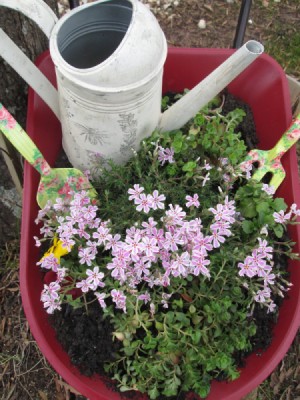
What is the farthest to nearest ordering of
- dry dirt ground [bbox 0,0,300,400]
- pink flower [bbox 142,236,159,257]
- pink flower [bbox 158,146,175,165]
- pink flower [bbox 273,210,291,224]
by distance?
1. dry dirt ground [bbox 0,0,300,400]
2. pink flower [bbox 158,146,175,165]
3. pink flower [bbox 273,210,291,224]
4. pink flower [bbox 142,236,159,257]

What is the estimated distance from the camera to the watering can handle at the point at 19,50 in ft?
3.04

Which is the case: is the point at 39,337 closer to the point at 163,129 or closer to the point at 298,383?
the point at 163,129

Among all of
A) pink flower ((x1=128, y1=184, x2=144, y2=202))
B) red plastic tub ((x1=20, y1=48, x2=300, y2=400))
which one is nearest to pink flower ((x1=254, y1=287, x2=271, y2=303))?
red plastic tub ((x1=20, y1=48, x2=300, y2=400))

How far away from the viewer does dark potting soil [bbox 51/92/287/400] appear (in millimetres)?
964

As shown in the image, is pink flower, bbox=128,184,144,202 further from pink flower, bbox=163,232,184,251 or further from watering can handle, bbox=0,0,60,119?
watering can handle, bbox=0,0,60,119

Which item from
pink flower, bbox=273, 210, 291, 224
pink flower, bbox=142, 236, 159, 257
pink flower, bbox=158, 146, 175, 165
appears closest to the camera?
pink flower, bbox=142, 236, 159, 257

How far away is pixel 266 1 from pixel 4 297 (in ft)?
5.95

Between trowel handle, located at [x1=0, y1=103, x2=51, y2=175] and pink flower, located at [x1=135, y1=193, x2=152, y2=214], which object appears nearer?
pink flower, located at [x1=135, y1=193, x2=152, y2=214]

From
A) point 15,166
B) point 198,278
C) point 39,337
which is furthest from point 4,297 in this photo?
point 198,278

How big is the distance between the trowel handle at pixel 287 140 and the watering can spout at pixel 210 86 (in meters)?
0.24

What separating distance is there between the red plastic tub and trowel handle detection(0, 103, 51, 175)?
0.09 ft

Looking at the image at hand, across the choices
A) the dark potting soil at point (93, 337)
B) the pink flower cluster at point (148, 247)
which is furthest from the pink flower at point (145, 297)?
the dark potting soil at point (93, 337)

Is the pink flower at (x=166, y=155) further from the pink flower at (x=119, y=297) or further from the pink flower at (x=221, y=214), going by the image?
the pink flower at (x=119, y=297)

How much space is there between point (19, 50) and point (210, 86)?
416 mm
